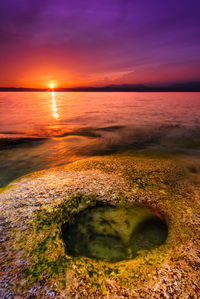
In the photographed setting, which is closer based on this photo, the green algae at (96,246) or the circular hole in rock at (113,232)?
A: the green algae at (96,246)

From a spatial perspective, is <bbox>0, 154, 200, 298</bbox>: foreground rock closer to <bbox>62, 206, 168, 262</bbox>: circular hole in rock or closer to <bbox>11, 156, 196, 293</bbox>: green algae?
<bbox>11, 156, 196, 293</bbox>: green algae

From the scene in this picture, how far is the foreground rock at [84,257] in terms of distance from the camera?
227 centimetres

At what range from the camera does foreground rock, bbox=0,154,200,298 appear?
2.27m

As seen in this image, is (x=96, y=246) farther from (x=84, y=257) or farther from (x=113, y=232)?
(x=113, y=232)

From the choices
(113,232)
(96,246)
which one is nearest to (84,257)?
(96,246)

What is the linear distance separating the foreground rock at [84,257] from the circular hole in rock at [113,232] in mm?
139

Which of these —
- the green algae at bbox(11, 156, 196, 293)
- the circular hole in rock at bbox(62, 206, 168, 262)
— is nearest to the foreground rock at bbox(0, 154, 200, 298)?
the green algae at bbox(11, 156, 196, 293)

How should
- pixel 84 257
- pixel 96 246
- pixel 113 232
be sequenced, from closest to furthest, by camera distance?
pixel 84 257
pixel 96 246
pixel 113 232

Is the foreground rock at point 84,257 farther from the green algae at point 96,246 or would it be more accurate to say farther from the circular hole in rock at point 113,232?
the circular hole in rock at point 113,232

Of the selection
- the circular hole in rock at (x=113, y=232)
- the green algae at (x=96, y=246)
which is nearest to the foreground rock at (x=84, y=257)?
the green algae at (x=96, y=246)

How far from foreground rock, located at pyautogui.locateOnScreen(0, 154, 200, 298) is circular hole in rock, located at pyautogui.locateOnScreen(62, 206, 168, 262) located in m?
0.14

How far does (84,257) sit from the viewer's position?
277 cm

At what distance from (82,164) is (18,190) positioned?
8.25 feet

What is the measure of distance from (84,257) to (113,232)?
0.82m
